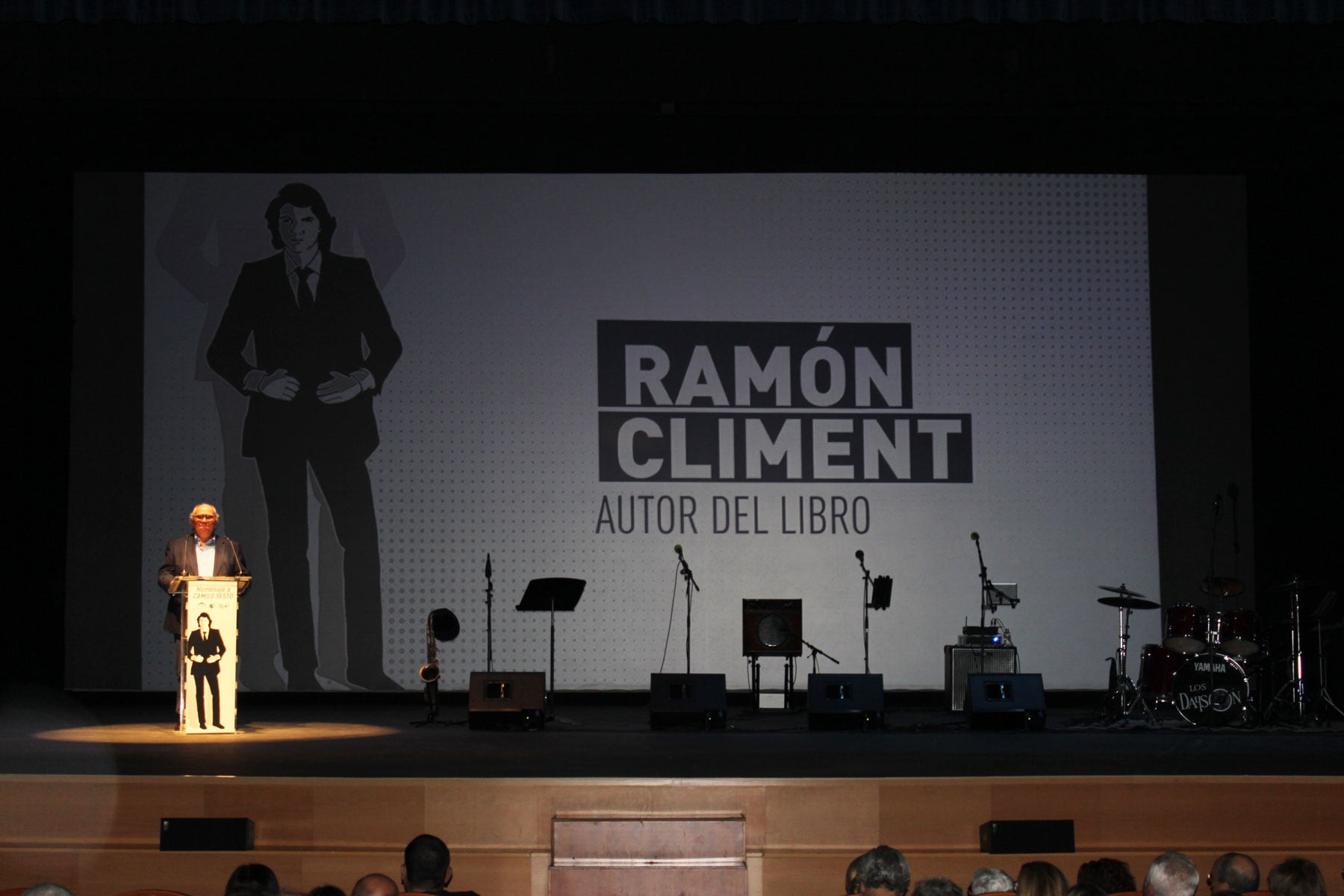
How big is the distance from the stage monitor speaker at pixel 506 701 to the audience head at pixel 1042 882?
4.35 metres

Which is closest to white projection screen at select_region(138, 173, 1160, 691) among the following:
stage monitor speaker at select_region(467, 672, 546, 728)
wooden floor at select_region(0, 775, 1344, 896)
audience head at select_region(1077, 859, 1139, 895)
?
stage monitor speaker at select_region(467, 672, 546, 728)

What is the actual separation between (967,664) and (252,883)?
5.85 meters

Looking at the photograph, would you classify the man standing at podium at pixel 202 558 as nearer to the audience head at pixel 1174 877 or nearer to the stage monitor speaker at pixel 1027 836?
the stage monitor speaker at pixel 1027 836

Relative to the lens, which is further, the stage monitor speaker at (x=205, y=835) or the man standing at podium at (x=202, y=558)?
the man standing at podium at (x=202, y=558)

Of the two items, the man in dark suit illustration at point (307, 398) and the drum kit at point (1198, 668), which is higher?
the man in dark suit illustration at point (307, 398)

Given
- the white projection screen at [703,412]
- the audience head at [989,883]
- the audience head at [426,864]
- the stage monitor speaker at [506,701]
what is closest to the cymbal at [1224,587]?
the white projection screen at [703,412]

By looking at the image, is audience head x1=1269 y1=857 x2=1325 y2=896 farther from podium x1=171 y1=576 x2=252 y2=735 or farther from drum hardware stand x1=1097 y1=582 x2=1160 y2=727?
podium x1=171 y1=576 x2=252 y2=735

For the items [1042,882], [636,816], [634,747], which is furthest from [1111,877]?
[634,747]

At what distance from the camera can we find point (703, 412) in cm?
900

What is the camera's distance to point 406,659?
8797 millimetres

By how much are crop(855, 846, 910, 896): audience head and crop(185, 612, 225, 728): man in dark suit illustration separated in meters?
4.06

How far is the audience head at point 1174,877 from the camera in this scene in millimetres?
3086

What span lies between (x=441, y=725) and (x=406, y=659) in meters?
1.50

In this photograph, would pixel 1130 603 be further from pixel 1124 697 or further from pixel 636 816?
pixel 636 816
